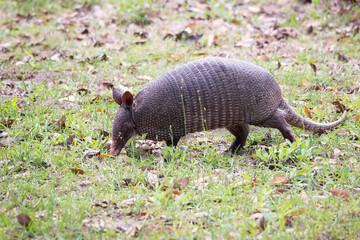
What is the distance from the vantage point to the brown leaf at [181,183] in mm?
3754

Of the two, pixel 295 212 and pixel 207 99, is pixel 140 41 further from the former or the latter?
Answer: pixel 295 212

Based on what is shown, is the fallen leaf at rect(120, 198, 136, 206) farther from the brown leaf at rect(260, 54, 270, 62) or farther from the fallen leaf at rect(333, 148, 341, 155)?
the brown leaf at rect(260, 54, 270, 62)

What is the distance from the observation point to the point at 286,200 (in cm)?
337

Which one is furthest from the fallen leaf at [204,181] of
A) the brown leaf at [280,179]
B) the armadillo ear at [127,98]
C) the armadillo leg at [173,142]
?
the armadillo ear at [127,98]

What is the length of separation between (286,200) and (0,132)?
3.57 meters

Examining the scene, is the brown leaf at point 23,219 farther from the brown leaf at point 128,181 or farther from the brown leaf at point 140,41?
the brown leaf at point 140,41

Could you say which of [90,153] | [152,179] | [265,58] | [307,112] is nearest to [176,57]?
[265,58]

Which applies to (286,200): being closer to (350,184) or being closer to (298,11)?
(350,184)

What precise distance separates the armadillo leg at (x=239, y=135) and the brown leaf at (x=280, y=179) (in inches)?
38.7

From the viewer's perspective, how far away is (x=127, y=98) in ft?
14.7

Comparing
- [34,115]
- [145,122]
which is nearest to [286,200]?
[145,122]

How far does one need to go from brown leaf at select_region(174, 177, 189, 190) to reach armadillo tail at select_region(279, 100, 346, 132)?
5.38ft

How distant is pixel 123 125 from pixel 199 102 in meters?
0.89

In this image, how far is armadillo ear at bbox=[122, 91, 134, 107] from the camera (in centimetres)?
444
